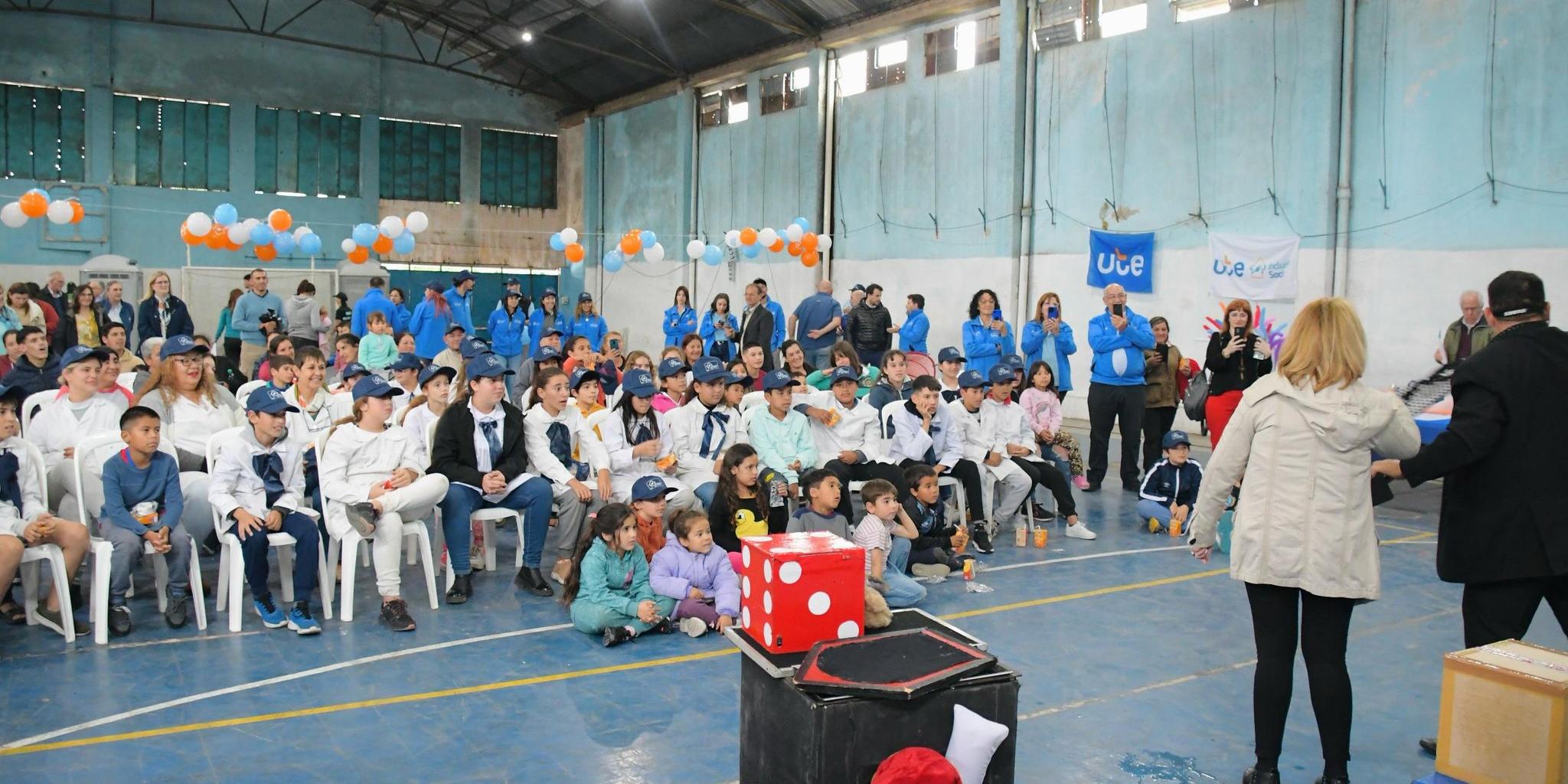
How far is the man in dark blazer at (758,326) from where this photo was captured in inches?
471

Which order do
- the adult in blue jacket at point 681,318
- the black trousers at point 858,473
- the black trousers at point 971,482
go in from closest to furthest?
the black trousers at point 858,473 < the black trousers at point 971,482 < the adult in blue jacket at point 681,318

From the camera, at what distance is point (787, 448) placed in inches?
268

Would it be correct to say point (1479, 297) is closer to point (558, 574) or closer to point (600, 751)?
point (558, 574)

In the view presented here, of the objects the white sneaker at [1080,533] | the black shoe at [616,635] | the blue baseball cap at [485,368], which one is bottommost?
the black shoe at [616,635]

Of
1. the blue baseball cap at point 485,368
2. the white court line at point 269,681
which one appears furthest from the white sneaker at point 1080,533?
the blue baseball cap at point 485,368

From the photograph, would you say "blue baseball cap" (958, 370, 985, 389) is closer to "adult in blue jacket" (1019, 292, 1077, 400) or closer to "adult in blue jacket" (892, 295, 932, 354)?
"adult in blue jacket" (1019, 292, 1077, 400)

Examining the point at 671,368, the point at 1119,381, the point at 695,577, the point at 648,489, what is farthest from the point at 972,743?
the point at 1119,381

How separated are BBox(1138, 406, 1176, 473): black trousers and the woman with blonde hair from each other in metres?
6.24

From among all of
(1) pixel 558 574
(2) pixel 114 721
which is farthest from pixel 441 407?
(2) pixel 114 721

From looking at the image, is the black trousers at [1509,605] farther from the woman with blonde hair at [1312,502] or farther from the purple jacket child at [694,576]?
the purple jacket child at [694,576]

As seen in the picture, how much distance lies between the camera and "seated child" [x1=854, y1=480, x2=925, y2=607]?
18.6 ft

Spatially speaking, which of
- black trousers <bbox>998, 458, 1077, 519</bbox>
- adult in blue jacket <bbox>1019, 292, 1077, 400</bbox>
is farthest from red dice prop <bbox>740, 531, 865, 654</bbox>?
adult in blue jacket <bbox>1019, 292, 1077, 400</bbox>

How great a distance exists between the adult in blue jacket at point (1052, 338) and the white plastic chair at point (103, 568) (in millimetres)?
7429

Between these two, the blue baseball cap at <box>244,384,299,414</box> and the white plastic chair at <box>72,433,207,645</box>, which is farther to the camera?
the blue baseball cap at <box>244,384,299,414</box>
